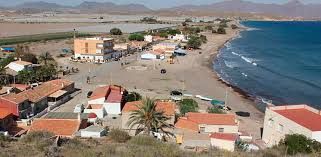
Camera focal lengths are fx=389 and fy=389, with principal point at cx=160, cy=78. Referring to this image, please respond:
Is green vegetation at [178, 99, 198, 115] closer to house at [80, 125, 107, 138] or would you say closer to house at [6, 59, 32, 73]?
house at [80, 125, 107, 138]

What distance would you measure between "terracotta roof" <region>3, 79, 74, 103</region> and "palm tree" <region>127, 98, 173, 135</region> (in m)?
12.5

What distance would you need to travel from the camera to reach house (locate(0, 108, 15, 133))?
31.5 metres

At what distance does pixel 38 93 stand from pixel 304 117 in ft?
83.7

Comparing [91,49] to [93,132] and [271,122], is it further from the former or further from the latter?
[271,122]

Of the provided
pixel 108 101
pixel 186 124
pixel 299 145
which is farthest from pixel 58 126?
pixel 299 145

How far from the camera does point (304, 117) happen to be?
29297 mm

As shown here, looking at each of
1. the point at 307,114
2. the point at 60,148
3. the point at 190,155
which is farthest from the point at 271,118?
the point at 60,148

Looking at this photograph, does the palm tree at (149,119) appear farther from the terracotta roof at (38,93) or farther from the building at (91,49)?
the building at (91,49)

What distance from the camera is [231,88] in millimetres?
55281

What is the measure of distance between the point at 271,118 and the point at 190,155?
15661 millimetres

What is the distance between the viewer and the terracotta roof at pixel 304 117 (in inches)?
1078

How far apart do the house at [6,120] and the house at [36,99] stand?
0.83 m

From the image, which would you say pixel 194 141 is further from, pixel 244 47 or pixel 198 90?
pixel 244 47

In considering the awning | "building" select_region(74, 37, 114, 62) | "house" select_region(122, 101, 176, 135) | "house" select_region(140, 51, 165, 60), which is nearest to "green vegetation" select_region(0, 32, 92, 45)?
"building" select_region(74, 37, 114, 62)
